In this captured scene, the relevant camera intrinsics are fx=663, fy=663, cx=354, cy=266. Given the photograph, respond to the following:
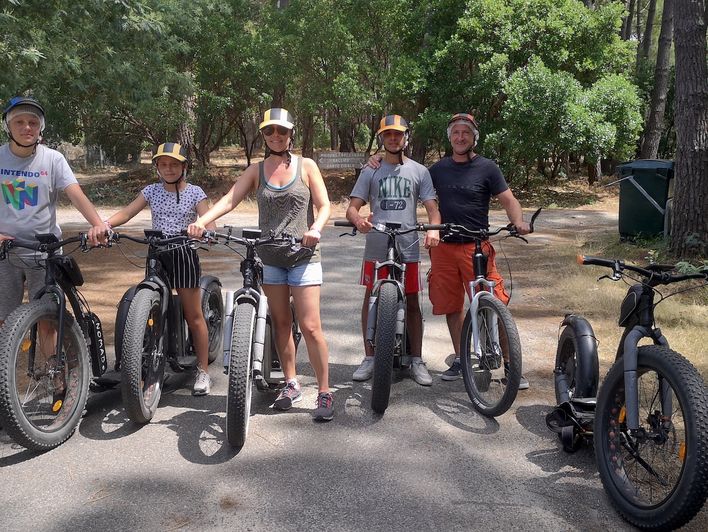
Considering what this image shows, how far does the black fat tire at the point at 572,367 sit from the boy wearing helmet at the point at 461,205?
26.8 inches

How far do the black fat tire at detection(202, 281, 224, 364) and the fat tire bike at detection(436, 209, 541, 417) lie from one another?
6.33ft

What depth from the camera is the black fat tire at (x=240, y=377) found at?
371 cm

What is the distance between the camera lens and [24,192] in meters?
4.21

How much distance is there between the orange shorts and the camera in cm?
498

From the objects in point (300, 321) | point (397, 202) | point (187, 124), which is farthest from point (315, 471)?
point (187, 124)

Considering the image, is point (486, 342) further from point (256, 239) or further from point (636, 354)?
point (256, 239)

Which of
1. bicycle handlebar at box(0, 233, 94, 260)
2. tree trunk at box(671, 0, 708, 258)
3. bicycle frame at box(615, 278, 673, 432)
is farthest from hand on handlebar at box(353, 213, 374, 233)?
tree trunk at box(671, 0, 708, 258)

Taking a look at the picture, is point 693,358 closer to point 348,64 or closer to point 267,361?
point 267,361

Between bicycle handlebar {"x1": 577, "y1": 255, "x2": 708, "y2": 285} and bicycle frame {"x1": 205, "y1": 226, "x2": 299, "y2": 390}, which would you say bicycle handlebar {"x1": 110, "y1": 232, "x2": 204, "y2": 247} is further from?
bicycle handlebar {"x1": 577, "y1": 255, "x2": 708, "y2": 285}

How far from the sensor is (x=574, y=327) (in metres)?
4.11

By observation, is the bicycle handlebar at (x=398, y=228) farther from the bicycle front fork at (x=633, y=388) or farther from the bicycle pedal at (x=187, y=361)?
the bicycle front fork at (x=633, y=388)

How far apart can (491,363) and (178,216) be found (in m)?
2.42

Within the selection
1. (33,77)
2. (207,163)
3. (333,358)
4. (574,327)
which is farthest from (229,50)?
(574,327)

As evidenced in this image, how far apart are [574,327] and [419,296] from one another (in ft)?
4.56
